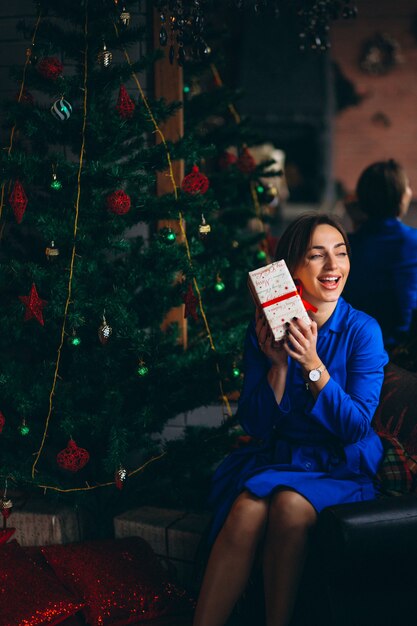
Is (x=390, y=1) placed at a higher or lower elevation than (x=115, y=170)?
higher

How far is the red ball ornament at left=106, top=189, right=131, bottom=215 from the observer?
7.68ft

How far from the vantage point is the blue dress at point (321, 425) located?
212cm

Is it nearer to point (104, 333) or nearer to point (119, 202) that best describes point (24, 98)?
point (119, 202)

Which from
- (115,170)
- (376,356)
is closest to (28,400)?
(115,170)

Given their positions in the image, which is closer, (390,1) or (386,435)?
(386,435)

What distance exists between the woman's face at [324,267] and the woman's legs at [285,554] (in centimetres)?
60

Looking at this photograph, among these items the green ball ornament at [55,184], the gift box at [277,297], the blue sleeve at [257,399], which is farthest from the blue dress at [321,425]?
the green ball ornament at [55,184]

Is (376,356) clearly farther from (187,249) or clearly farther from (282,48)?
(282,48)

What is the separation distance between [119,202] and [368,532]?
120cm

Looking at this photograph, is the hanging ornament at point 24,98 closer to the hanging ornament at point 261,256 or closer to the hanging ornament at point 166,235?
the hanging ornament at point 166,235

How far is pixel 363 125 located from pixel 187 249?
27.1 ft

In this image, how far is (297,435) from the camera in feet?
7.35

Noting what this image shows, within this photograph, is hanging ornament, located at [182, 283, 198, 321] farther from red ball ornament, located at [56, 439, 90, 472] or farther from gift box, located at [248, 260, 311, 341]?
red ball ornament, located at [56, 439, 90, 472]

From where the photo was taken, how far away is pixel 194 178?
8.17ft
